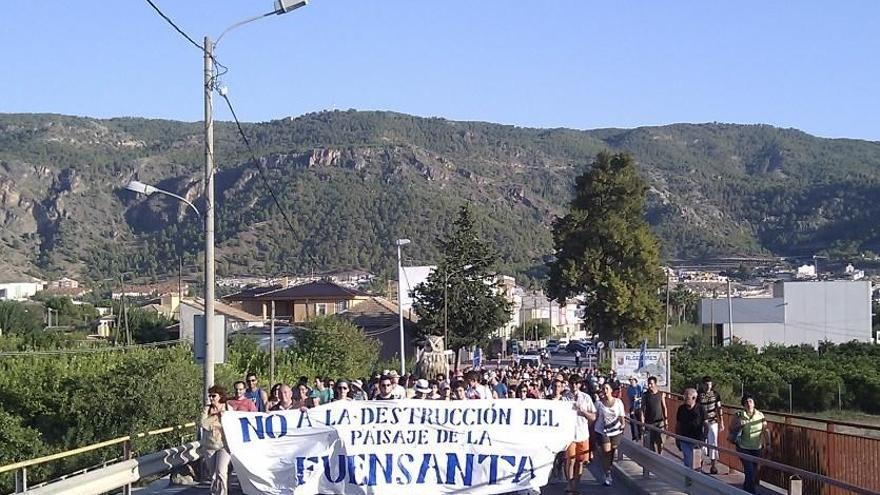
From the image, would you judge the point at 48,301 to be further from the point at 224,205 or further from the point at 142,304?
the point at 224,205

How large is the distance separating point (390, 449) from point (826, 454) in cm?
598

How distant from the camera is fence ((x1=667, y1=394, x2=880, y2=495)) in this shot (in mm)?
15516

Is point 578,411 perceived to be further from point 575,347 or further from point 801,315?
point 575,347

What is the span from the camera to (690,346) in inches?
3812

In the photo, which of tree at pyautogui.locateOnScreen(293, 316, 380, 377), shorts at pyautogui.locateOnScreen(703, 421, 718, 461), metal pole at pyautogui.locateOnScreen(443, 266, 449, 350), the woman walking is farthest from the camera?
metal pole at pyautogui.locateOnScreen(443, 266, 449, 350)

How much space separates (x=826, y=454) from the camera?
56.1ft

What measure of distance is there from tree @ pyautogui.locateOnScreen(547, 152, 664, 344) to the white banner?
4547cm

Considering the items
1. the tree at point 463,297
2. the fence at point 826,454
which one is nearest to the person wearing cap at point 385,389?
the fence at point 826,454

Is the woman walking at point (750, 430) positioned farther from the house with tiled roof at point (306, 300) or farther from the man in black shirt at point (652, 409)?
the house with tiled roof at point (306, 300)

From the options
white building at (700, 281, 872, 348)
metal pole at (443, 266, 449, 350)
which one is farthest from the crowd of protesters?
white building at (700, 281, 872, 348)

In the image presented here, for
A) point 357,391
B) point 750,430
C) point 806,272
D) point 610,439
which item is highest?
point 806,272

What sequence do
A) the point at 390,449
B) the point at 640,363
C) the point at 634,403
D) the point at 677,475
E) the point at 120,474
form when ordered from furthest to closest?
1. the point at 640,363
2. the point at 634,403
3. the point at 677,475
4. the point at 390,449
5. the point at 120,474

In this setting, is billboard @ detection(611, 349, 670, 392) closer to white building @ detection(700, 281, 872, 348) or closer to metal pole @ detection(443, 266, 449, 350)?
metal pole @ detection(443, 266, 449, 350)

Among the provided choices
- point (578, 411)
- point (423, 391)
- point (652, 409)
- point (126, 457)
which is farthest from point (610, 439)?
point (126, 457)
